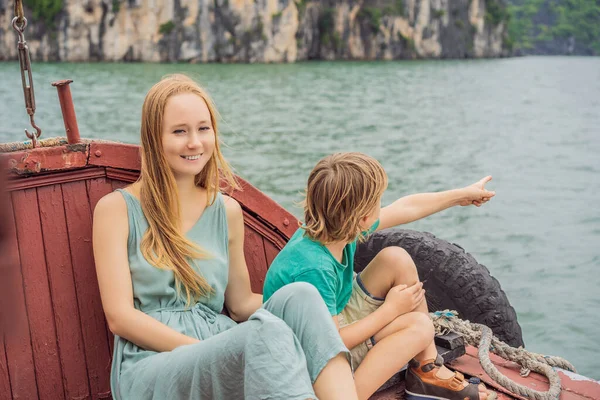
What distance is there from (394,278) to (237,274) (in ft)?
1.62

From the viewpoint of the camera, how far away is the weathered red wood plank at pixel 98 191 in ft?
7.76

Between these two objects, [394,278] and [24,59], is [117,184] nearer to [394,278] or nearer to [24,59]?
[24,59]

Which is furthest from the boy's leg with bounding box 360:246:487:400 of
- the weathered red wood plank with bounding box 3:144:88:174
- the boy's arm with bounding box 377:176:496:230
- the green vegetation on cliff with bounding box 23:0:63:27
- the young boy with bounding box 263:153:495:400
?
the green vegetation on cliff with bounding box 23:0:63:27

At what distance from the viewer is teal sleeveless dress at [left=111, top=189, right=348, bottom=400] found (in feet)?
5.39

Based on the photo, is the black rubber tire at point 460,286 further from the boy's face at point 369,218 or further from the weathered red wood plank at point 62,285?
the weathered red wood plank at point 62,285

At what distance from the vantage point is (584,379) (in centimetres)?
251

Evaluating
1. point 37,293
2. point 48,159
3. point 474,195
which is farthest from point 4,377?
point 474,195

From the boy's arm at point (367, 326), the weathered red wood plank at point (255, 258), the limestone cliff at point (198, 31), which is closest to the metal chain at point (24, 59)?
the weathered red wood plank at point (255, 258)

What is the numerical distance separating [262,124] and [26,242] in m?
18.2

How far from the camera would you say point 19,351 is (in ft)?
7.34

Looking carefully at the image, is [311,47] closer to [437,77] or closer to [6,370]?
[437,77]

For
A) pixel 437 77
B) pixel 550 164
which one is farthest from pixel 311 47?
pixel 550 164

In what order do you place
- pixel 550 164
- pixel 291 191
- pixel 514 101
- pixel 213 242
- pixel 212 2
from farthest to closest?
pixel 212 2
pixel 514 101
pixel 550 164
pixel 291 191
pixel 213 242

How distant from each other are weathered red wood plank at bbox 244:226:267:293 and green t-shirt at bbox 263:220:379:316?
411 millimetres
